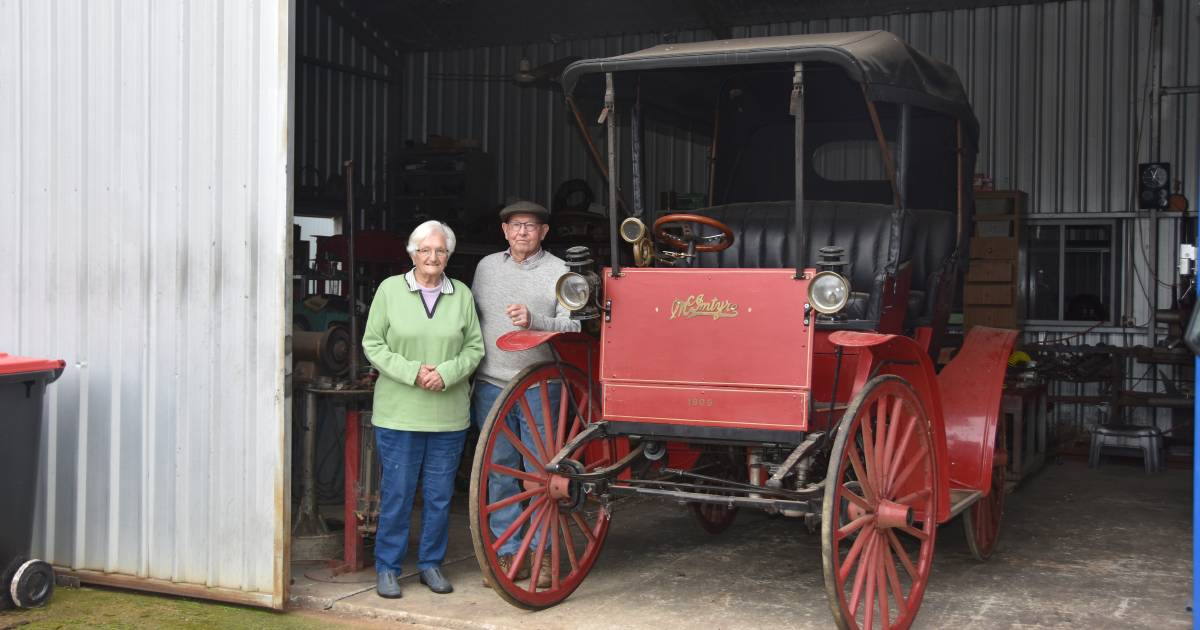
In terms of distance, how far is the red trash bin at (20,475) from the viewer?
5012 millimetres

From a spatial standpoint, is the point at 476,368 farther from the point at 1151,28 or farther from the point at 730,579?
the point at 1151,28

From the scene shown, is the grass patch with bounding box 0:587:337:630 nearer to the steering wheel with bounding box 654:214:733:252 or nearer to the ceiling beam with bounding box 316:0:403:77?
the steering wheel with bounding box 654:214:733:252

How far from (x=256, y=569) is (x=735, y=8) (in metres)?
8.82

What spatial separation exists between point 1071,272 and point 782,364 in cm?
784

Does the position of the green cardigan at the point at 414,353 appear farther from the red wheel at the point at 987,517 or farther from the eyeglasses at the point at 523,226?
the red wheel at the point at 987,517

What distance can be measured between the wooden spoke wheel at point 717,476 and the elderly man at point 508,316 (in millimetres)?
821

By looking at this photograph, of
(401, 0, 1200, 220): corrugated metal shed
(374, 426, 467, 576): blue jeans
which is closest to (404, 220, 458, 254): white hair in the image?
(374, 426, 467, 576): blue jeans

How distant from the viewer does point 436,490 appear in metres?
5.25

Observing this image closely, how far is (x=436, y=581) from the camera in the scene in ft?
17.4

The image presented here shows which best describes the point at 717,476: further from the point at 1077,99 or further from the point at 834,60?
the point at 1077,99

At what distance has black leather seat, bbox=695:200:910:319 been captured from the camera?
5523mm

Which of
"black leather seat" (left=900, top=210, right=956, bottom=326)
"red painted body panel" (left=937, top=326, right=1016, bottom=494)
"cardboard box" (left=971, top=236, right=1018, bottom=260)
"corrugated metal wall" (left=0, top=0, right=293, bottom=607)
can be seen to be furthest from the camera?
"cardboard box" (left=971, top=236, right=1018, bottom=260)

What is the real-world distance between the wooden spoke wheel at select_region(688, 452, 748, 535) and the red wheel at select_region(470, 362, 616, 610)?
0.54 m

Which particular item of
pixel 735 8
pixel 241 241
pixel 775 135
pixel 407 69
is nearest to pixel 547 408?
pixel 241 241
